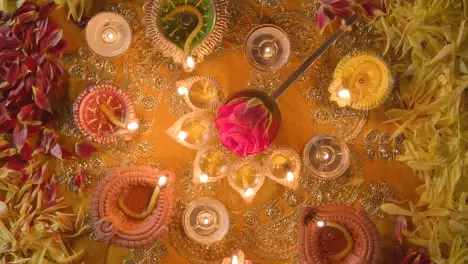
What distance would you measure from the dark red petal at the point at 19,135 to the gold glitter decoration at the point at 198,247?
20.3 inches

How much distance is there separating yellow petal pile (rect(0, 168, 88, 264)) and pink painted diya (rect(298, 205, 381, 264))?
682 millimetres

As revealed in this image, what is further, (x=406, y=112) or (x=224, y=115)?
(x=406, y=112)

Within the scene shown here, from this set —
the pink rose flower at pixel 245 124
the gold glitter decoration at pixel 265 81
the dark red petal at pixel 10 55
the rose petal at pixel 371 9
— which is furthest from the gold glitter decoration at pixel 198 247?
the rose petal at pixel 371 9

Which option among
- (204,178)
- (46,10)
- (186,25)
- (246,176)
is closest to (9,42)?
(46,10)

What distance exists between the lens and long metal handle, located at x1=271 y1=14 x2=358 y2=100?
1.28 metres

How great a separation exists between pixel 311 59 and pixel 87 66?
721 mm

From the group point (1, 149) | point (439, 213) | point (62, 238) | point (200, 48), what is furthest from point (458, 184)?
point (1, 149)

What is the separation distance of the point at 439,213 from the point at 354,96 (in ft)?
1.40

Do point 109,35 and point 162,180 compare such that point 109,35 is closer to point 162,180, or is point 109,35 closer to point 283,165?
point 162,180

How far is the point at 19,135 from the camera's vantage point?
140cm

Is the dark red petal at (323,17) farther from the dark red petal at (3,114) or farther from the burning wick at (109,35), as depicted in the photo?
the dark red petal at (3,114)

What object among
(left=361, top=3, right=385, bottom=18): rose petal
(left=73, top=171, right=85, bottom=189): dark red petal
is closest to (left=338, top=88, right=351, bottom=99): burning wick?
(left=361, top=3, right=385, bottom=18): rose petal

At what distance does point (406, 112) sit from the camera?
1436 mm

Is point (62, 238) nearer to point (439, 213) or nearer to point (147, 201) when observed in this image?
point (147, 201)
